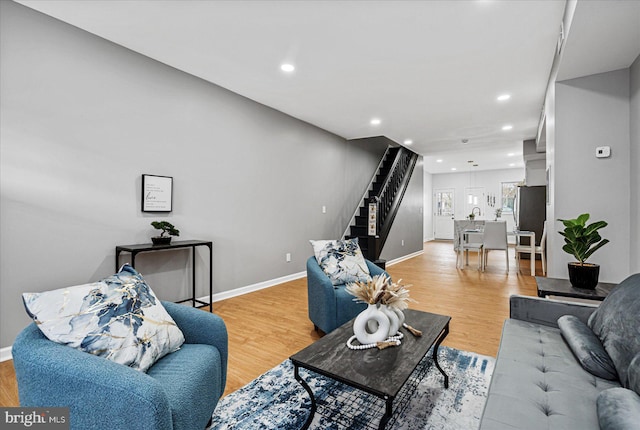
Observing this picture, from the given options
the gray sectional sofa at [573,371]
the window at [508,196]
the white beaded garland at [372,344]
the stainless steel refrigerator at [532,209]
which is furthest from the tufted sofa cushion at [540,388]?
the window at [508,196]

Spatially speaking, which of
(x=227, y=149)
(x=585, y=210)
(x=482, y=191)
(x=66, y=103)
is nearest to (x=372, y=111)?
(x=227, y=149)

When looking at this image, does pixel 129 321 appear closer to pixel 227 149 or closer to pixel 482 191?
pixel 227 149

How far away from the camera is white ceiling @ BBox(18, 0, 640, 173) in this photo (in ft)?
7.97

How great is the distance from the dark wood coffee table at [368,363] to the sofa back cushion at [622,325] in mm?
777

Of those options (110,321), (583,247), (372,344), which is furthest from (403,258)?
(110,321)

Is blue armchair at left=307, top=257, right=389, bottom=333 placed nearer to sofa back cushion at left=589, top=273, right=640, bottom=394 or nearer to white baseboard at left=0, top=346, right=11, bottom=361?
sofa back cushion at left=589, top=273, right=640, bottom=394

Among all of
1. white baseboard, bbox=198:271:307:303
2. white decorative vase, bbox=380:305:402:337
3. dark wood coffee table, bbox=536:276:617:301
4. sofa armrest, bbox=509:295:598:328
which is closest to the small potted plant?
white baseboard, bbox=198:271:307:303

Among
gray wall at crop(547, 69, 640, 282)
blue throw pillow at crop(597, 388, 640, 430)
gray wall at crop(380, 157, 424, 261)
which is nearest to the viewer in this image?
blue throw pillow at crop(597, 388, 640, 430)

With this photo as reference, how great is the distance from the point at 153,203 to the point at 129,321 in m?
2.25

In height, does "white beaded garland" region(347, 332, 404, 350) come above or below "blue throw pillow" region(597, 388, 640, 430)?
below

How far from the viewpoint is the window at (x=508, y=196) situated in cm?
1104

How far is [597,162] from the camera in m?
2.92

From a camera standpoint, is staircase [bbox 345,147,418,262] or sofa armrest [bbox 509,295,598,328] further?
staircase [bbox 345,147,418,262]

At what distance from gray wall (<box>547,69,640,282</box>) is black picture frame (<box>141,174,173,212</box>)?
4009 millimetres
